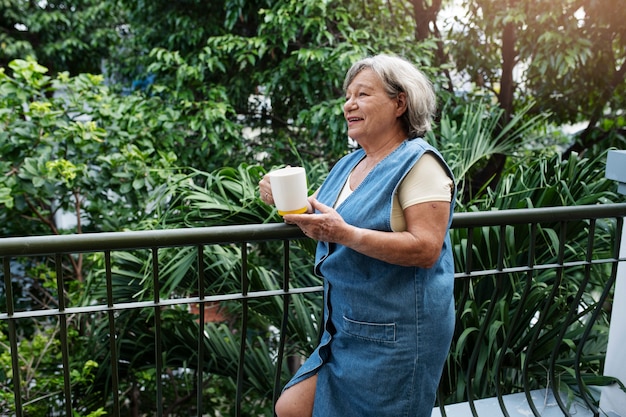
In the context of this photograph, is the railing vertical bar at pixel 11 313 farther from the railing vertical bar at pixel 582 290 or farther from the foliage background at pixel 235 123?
the railing vertical bar at pixel 582 290

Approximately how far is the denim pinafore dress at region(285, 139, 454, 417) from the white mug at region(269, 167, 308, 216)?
0.39 feet

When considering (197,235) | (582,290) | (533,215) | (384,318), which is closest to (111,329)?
(197,235)

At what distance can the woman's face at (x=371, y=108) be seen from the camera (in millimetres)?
1773

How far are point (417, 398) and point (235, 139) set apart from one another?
405 cm

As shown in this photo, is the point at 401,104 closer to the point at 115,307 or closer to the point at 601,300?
the point at 115,307

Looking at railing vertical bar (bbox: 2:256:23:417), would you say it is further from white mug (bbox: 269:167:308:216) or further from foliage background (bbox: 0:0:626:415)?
foliage background (bbox: 0:0:626:415)

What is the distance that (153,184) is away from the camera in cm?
451

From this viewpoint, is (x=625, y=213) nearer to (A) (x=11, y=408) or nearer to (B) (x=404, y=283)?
(B) (x=404, y=283)

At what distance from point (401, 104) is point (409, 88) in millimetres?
50

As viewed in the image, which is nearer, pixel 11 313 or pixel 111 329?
pixel 11 313

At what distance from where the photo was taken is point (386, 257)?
162 centimetres

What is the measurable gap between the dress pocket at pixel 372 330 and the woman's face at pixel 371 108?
0.53 m

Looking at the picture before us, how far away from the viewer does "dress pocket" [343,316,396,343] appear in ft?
5.64

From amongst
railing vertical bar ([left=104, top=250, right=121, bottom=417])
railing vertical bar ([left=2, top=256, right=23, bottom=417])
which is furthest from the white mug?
railing vertical bar ([left=2, top=256, right=23, bottom=417])
